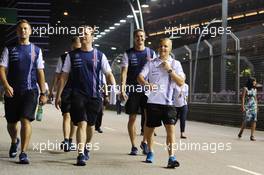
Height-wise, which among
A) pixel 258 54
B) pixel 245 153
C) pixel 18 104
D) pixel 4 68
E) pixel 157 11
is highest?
pixel 157 11

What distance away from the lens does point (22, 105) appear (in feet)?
26.6

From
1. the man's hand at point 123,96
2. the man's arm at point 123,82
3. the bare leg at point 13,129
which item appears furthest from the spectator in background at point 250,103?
the bare leg at point 13,129

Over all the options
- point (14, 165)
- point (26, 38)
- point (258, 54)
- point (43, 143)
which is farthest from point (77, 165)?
point (258, 54)

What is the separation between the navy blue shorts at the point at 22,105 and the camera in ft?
26.4

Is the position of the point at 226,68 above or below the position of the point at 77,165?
above

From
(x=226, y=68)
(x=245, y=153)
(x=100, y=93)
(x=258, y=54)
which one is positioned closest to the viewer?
(x=100, y=93)

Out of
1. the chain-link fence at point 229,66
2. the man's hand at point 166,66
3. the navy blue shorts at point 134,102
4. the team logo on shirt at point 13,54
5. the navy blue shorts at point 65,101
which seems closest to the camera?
the man's hand at point 166,66

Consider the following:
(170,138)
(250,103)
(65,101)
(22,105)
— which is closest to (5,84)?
(22,105)

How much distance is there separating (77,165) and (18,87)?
54.5 inches

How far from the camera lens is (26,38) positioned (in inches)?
321

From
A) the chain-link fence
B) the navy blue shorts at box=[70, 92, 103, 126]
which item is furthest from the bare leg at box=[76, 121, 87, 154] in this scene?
the chain-link fence

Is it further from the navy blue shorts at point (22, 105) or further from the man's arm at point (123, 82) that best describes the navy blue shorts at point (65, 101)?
the navy blue shorts at point (22, 105)

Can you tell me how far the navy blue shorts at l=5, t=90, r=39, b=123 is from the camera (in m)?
8.05

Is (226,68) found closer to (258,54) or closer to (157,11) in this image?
(258,54)
